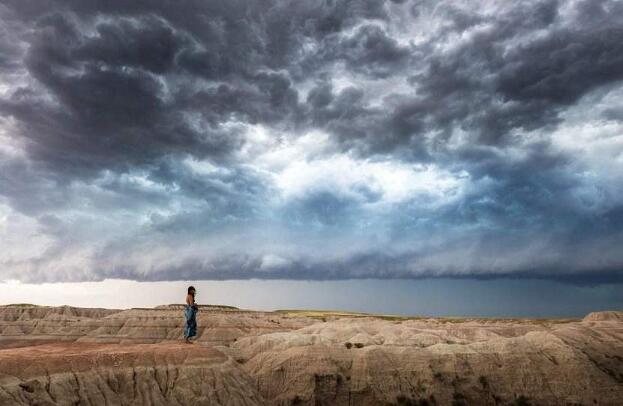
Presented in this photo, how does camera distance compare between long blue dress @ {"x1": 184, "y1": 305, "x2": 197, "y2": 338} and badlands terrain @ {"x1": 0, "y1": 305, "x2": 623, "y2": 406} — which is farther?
long blue dress @ {"x1": 184, "y1": 305, "x2": 197, "y2": 338}

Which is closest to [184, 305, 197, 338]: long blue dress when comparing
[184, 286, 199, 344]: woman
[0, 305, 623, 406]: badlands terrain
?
[184, 286, 199, 344]: woman

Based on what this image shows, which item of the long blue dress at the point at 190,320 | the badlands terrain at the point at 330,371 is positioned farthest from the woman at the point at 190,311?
the badlands terrain at the point at 330,371

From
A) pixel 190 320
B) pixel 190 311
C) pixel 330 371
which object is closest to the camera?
pixel 190 311

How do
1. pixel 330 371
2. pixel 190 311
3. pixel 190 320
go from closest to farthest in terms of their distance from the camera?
pixel 190 311, pixel 190 320, pixel 330 371

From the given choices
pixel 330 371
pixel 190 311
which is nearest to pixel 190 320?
pixel 190 311

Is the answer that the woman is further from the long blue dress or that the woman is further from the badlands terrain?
the badlands terrain

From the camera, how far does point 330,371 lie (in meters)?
61.7

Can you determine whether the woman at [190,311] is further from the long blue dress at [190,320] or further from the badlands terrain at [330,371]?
the badlands terrain at [330,371]

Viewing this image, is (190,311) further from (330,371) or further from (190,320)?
(330,371)

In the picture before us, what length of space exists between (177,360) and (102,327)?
97.9 m

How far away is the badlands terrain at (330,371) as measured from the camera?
4303 cm

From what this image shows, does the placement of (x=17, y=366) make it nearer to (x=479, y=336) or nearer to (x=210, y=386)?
(x=210, y=386)

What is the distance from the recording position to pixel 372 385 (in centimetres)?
6166

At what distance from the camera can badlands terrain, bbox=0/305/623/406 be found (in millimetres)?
43025
